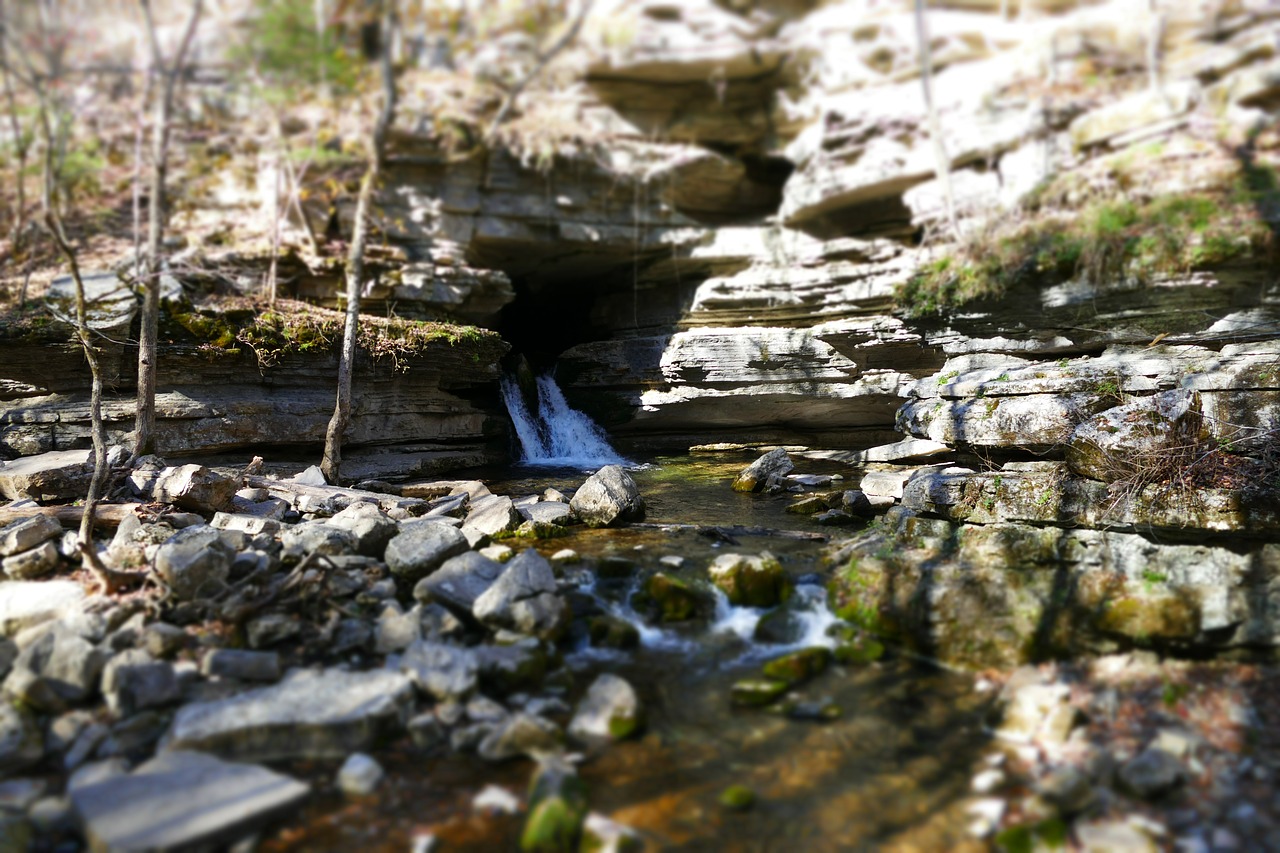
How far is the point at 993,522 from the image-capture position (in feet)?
21.2

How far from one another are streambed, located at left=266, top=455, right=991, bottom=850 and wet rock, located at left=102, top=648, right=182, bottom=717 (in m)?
1.26

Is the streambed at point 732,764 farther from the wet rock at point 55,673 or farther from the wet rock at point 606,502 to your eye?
the wet rock at point 606,502

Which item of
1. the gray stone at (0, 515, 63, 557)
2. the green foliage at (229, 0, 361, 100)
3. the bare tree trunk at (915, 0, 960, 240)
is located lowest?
the gray stone at (0, 515, 63, 557)

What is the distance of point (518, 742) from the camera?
12.7ft

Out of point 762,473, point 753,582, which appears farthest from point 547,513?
point 762,473

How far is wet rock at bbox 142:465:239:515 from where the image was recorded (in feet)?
23.2

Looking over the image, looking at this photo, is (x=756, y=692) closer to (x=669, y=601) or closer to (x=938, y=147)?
→ (x=669, y=601)

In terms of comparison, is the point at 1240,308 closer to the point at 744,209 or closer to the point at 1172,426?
the point at 1172,426

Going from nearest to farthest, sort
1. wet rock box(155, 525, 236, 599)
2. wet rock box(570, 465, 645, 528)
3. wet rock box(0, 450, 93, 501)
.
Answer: wet rock box(155, 525, 236, 599) < wet rock box(0, 450, 93, 501) < wet rock box(570, 465, 645, 528)

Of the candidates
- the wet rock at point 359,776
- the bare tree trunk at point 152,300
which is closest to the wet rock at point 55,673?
the wet rock at point 359,776

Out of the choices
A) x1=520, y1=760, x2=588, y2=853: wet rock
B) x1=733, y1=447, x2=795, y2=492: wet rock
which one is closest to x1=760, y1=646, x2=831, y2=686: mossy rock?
x1=520, y1=760, x2=588, y2=853: wet rock

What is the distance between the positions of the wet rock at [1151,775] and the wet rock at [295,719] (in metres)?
4.14

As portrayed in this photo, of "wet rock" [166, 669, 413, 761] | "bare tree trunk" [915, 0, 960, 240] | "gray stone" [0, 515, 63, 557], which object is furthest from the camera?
"bare tree trunk" [915, 0, 960, 240]

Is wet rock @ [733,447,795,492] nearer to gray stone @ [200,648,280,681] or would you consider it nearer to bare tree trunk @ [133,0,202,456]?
gray stone @ [200,648,280,681]
